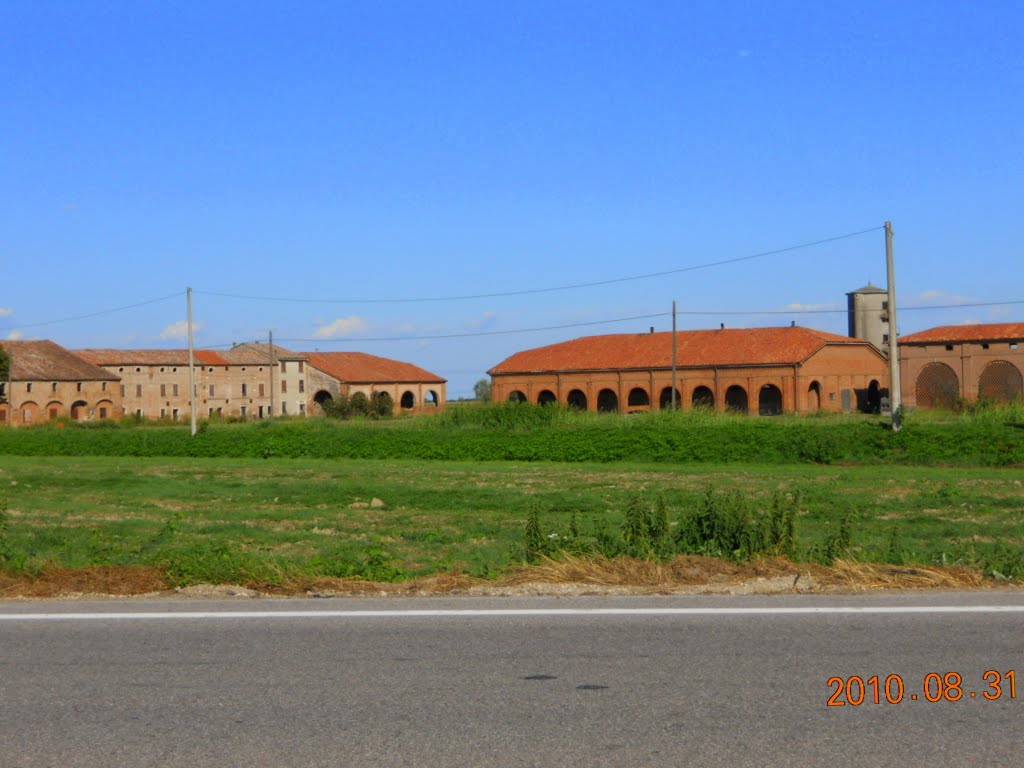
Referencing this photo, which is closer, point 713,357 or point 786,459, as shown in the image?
point 786,459

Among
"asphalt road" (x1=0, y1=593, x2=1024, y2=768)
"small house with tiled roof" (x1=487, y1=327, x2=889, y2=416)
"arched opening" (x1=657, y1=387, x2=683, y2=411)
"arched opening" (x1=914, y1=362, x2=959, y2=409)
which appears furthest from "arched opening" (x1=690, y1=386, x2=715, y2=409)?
"asphalt road" (x1=0, y1=593, x2=1024, y2=768)

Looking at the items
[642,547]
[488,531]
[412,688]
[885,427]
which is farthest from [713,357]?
[412,688]

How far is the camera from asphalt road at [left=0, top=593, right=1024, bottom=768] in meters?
5.03

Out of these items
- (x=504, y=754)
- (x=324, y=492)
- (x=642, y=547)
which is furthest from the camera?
(x=324, y=492)

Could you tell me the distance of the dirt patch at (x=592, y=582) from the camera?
8719 mm

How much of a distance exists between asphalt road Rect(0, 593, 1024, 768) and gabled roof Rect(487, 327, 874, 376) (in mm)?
60637

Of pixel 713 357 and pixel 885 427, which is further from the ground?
pixel 713 357

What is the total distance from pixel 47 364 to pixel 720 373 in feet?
178

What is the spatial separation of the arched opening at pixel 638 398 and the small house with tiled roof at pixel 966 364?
16607mm

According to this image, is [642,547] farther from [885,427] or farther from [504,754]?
[885,427]

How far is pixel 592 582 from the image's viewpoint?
9039 mm

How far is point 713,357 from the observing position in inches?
2753

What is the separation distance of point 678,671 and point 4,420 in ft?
291
